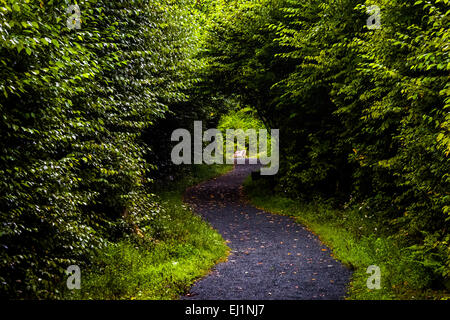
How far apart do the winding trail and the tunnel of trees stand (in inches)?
71.7

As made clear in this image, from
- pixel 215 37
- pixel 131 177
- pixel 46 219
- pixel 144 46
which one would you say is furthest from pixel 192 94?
pixel 46 219

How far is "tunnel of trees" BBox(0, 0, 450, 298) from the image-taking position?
17.3 ft

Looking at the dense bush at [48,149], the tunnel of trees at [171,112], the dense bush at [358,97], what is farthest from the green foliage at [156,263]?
the dense bush at [358,97]

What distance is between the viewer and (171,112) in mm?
11211

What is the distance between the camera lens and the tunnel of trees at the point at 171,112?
5.28m

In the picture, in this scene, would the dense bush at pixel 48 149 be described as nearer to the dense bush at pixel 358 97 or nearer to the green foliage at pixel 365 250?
the green foliage at pixel 365 250

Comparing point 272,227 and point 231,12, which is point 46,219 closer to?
point 272,227

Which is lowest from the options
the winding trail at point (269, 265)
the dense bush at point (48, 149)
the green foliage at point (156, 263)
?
the winding trail at point (269, 265)

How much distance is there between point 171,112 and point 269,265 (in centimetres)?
573

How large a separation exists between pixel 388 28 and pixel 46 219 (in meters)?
7.83

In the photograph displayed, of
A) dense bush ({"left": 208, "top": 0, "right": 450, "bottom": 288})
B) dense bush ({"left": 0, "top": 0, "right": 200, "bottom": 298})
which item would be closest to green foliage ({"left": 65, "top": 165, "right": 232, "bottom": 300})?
dense bush ({"left": 0, "top": 0, "right": 200, "bottom": 298})

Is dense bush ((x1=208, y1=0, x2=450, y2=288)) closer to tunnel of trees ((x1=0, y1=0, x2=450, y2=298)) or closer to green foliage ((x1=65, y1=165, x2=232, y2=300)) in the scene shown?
tunnel of trees ((x1=0, y1=0, x2=450, y2=298))

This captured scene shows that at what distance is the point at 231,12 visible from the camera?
16281 mm

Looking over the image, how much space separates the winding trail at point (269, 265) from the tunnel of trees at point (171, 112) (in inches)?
71.7
